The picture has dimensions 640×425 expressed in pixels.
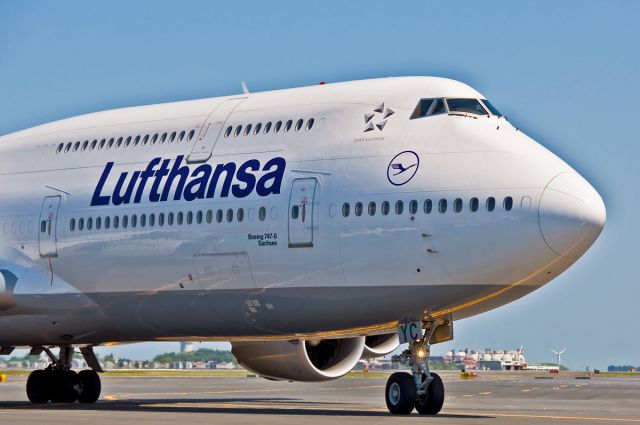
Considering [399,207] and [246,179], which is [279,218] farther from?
[399,207]

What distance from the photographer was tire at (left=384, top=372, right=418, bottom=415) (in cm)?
2341

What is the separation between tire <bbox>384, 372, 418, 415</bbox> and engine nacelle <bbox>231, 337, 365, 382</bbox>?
15.3ft

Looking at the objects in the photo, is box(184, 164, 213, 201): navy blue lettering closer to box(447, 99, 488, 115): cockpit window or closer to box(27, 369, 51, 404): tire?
box(447, 99, 488, 115): cockpit window

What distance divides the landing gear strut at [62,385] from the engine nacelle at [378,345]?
21.9ft

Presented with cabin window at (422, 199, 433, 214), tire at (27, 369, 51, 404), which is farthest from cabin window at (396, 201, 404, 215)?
tire at (27, 369, 51, 404)

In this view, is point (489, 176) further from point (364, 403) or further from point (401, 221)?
point (364, 403)

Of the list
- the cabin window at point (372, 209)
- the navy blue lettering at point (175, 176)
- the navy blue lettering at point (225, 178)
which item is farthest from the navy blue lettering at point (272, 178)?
the cabin window at point (372, 209)

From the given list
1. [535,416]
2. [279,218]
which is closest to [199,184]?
[279,218]

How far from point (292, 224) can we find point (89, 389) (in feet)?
29.8

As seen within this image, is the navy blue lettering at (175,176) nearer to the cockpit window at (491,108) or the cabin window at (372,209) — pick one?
the cabin window at (372,209)

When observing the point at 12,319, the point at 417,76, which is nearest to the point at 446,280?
the point at 417,76

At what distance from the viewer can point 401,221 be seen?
77.4 ft

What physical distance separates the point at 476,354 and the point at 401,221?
523 feet

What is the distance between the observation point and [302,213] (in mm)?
24688
